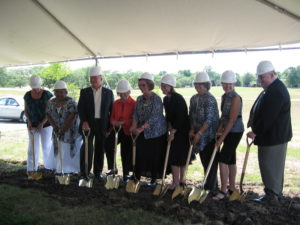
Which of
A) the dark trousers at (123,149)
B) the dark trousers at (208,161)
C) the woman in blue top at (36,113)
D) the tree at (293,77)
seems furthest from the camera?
the tree at (293,77)

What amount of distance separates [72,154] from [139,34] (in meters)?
2.27

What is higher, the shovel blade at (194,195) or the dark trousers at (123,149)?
the dark trousers at (123,149)

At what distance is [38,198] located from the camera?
3996mm

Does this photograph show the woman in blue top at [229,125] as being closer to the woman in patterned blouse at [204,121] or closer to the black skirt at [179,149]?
the woman in patterned blouse at [204,121]

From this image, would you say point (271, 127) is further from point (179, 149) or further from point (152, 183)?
point (152, 183)

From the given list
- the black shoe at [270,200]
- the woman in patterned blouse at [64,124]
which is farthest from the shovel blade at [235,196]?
the woman in patterned blouse at [64,124]

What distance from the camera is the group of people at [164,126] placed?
3752 mm

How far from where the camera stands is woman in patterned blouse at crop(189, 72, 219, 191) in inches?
157

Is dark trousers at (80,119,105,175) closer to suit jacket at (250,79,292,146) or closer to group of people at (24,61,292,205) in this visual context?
group of people at (24,61,292,205)

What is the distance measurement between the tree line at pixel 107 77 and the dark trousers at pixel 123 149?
1252mm

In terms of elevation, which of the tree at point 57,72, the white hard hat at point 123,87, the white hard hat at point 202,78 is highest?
the tree at point 57,72

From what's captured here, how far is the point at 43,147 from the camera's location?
212 inches

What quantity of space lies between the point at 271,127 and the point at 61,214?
2.61m

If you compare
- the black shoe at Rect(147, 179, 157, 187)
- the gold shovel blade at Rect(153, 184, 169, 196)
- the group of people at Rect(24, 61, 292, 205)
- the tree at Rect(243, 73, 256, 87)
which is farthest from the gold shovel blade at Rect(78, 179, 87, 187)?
the tree at Rect(243, 73, 256, 87)
